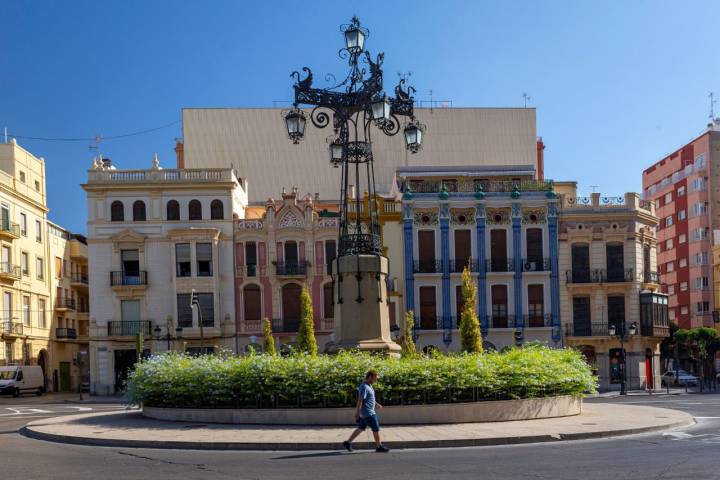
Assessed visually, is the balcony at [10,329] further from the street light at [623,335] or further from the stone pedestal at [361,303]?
the stone pedestal at [361,303]

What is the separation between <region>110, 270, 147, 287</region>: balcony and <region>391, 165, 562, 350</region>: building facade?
49.4ft

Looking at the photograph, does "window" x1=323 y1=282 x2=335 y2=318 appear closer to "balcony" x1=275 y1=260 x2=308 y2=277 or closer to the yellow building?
"balcony" x1=275 y1=260 x2=308 y2=277

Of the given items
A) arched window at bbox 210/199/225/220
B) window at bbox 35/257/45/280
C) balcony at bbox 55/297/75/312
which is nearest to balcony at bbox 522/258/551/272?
arched window at bbox 210/199/225/220

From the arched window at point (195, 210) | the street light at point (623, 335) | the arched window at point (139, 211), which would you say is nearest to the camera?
the street light at point (623, 335)

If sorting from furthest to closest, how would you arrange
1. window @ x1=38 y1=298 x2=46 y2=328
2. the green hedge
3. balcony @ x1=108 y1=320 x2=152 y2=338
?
window @ x1=38 y1=298 x2=46 y2=328
balcony @ x1=108 y1=320 x2=152 y2=338
the green hedge

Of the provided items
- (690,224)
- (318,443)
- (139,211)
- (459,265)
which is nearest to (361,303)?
(318,443)

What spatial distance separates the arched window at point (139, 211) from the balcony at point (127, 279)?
9.95 feet

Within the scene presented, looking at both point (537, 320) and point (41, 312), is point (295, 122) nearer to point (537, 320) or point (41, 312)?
point (537, 320)

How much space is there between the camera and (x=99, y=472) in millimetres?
14695

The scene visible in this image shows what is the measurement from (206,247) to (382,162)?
1533 cm

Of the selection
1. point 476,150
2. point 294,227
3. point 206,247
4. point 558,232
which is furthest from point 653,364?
point 206,247

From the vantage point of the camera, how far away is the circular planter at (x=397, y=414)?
66.9ft

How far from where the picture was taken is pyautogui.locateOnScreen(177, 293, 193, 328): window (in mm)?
54594

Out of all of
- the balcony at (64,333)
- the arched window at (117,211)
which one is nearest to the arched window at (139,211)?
the arched window at (117,211)
